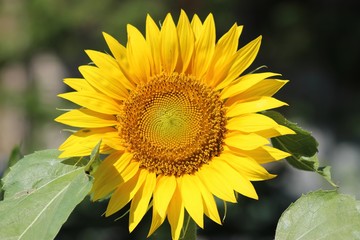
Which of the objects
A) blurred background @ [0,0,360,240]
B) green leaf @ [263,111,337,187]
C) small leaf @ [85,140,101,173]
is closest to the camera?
small leaf @ [85,140,101,173]

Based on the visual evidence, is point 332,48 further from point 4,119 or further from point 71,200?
point 71,200

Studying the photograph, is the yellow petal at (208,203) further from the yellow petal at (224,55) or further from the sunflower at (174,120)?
the yellow petal at (224,55)

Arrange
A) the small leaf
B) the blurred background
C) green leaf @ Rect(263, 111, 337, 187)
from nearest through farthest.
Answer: the small leaf
green leaf @ Rect(263, 111, 337, 187)
the blurred background

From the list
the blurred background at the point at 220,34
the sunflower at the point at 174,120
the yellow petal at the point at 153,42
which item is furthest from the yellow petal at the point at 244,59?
the blurred background at the point at 220,34

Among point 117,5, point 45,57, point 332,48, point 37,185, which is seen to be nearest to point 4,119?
point 45,57

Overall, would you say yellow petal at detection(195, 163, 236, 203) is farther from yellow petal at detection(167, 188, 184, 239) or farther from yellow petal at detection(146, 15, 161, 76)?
yellow petal at detection(146, 15, 161, 76)

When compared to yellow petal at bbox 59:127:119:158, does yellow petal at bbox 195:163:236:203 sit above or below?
below

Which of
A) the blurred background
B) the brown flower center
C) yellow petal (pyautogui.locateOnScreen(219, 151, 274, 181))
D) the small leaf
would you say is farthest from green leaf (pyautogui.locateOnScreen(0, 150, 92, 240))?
the blurred background

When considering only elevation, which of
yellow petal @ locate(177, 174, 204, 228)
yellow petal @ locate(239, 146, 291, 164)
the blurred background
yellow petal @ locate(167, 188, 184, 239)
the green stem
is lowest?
the blurred background

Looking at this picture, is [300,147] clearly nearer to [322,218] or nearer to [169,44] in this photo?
[322,218]

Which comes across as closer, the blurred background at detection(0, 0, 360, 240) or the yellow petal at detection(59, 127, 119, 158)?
the yellow petal at detection(59, 127, 119, 158)
